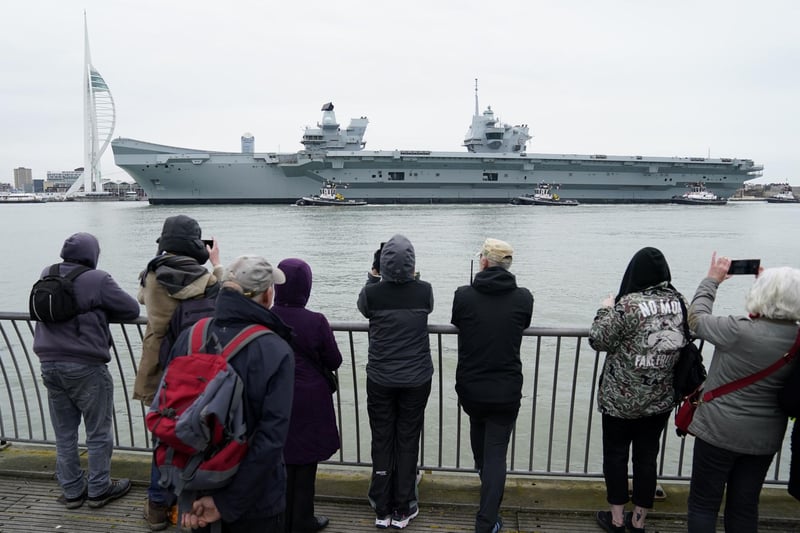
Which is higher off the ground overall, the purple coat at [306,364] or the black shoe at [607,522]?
the purple coat at [306,364]

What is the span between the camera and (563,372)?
8.69 meters

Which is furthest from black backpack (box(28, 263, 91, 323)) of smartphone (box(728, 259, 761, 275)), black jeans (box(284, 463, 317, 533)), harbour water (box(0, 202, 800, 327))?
harbour water (box(0, 202, 800, 327))

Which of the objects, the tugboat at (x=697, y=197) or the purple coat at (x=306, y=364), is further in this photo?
the tugboat at (x=697, y=197)

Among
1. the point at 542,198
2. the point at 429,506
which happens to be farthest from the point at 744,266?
the point at 542,198

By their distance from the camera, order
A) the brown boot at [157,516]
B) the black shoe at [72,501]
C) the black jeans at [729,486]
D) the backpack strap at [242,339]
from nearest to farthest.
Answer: the backpack strap at [242,339] → the black jeans at [729,486] → the brown boot at [157,516] → the black shoe at [72,501]

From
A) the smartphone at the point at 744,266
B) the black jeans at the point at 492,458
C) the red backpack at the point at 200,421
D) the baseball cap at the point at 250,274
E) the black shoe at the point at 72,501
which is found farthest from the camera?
the black shoe at the point at 72,501

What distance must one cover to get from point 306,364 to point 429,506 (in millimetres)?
1278

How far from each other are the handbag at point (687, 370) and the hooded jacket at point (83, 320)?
308 cm

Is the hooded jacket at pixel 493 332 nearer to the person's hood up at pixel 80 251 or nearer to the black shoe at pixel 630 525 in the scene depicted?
the black shoe at pixel 630 525

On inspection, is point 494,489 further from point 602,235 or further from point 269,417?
point 602,235

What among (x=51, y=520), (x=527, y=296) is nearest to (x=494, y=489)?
(x=527, y=296)

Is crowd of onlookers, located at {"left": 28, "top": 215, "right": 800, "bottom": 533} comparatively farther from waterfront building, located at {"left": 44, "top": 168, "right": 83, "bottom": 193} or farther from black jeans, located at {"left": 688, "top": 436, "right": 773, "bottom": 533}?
waterfront building, located at {"left": 44, "top": 168, "right": 83, "bottom": 193}

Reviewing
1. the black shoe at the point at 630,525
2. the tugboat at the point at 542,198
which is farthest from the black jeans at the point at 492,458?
the tugboat at the point at 542,198

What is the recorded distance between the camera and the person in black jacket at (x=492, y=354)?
2795 millimetres
